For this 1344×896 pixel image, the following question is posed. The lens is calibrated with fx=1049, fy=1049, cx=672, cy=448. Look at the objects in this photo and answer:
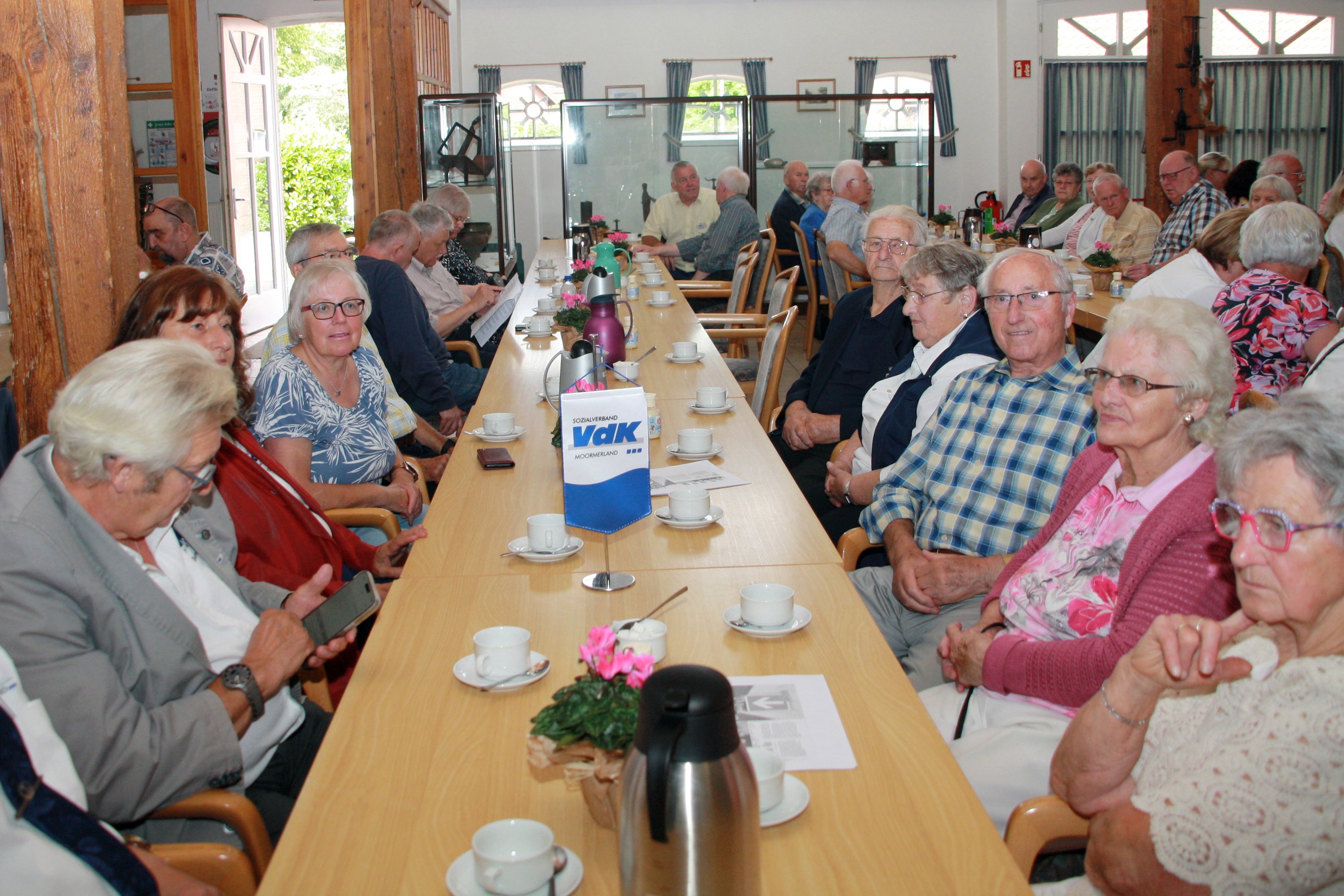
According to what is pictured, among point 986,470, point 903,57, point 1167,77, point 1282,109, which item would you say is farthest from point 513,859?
point 1282,109

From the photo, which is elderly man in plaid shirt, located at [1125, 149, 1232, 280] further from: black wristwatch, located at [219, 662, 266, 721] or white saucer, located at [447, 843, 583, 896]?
white saucer, located at [447, 843, 583, 896]

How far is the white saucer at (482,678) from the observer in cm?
145

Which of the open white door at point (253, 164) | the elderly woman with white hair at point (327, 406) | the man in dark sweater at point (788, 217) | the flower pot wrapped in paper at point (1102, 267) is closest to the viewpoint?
the elderly woman with white hair at point (327, 406)

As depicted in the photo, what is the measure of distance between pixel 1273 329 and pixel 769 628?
2728 mm

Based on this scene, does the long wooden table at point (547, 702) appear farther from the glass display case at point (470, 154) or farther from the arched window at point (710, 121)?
the arched window at point (710, 121)

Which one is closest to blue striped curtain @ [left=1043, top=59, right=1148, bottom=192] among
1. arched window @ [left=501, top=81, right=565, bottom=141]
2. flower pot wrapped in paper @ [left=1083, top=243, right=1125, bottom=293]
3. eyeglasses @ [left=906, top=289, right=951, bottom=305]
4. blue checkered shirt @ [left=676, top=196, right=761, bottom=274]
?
arched window @ [left=501, top=81, right=565, bottom=141]

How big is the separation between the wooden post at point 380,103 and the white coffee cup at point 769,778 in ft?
18.0

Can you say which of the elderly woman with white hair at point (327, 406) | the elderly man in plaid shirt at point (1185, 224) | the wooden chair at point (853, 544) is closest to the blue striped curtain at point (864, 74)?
the elderly man in plaid shirt at point (1185, 224)

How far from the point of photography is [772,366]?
3.91 m

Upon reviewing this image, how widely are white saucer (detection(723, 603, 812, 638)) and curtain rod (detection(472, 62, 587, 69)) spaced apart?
12.5 m

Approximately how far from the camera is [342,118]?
1711cm

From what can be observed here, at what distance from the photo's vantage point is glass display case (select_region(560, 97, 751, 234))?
1041 cm

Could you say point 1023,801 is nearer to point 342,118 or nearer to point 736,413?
point 736,413

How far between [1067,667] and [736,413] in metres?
1.50
